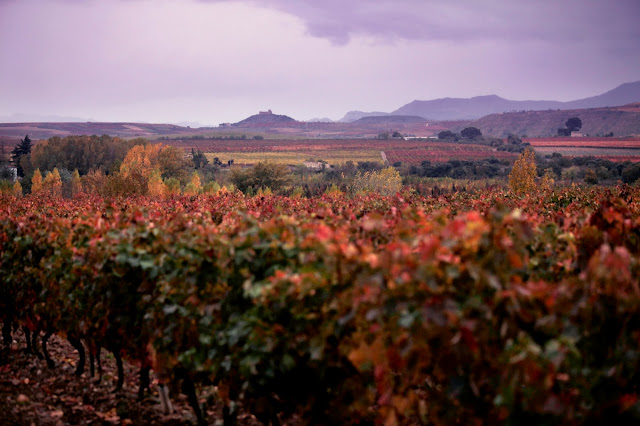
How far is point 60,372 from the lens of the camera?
760 centimetres

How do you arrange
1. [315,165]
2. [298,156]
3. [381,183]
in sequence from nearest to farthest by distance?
[381,183] < [315,165] < [298,156]

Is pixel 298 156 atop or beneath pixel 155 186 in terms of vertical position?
atop

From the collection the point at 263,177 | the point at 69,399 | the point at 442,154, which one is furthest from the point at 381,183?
Result: the point at 69,399

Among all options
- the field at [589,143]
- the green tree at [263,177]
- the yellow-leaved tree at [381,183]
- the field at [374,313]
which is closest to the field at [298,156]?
the field at [589,143]

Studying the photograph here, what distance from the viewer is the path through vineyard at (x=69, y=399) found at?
588cm

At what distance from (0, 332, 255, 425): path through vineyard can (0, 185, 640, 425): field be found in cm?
8

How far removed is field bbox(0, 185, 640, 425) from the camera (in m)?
2.62

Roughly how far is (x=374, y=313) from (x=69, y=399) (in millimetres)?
5518

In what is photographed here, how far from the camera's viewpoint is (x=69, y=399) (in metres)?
6.54

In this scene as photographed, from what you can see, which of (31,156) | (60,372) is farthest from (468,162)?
(60,372)

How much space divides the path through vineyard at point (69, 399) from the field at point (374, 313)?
8cm

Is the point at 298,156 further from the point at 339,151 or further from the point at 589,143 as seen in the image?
the point at 589,143

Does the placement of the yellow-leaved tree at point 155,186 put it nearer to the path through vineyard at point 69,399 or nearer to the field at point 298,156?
the path through vineyard at point 69,399

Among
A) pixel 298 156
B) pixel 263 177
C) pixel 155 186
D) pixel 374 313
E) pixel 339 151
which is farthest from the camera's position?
pixel 339 151
